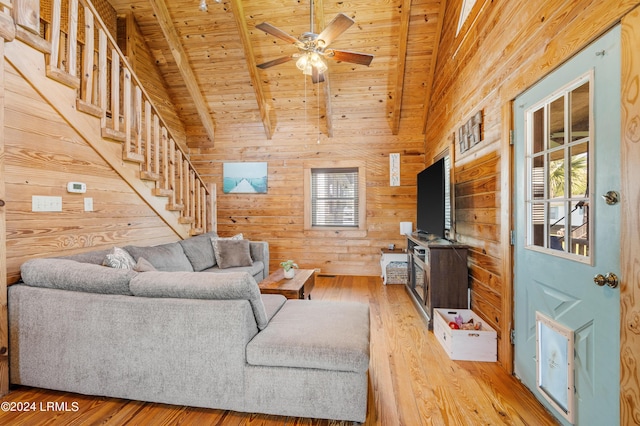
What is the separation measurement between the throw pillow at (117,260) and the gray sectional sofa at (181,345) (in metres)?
0.52

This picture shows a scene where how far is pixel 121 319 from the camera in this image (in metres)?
1.66

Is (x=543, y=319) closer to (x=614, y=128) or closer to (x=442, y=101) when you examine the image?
(x=614, y=128)

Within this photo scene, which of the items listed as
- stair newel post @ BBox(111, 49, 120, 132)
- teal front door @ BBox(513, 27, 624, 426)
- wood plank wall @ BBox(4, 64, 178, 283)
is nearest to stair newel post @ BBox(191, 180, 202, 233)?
wood plank wall @ BBox(4, 64, 178, 283)

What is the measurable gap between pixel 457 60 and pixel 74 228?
4.20 m

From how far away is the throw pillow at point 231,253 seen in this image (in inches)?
151

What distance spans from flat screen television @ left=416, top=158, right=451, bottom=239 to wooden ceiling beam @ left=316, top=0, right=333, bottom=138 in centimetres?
187

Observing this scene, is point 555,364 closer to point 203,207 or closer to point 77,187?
point 77,187

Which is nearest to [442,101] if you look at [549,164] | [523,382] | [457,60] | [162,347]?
[457,60]

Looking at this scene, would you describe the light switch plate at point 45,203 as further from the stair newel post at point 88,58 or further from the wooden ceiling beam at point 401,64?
the wooden ceiling beam at point 401,64

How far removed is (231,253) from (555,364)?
3.39 m

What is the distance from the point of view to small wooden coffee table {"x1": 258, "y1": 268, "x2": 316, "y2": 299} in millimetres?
2850

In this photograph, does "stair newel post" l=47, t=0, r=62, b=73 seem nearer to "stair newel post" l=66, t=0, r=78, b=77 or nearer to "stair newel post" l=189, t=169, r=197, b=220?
"stair newel post" l=66, t=0, r=78, b=77

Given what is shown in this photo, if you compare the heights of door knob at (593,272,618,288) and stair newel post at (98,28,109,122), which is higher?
stair newel post at (98,28,109,122)

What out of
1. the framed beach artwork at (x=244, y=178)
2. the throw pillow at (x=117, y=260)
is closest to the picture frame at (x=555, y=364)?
the throw pillow at (x=117, y=260)
